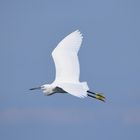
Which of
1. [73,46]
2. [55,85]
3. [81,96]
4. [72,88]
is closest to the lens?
[81,96]

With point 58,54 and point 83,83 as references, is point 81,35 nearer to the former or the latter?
point 58,54

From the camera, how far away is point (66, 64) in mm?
27266

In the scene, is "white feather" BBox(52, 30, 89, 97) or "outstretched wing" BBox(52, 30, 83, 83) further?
"outstretched wing" BBox(52, 30, 83, 83)

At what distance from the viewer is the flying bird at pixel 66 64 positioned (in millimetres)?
26219

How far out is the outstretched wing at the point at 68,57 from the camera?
26.8 meters

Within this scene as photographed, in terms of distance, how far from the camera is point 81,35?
90.4ft

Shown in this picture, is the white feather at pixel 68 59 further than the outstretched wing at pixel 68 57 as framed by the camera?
No

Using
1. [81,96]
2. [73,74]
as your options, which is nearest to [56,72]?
[73,74]

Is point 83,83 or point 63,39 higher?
point 63,39

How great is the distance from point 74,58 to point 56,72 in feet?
2.91

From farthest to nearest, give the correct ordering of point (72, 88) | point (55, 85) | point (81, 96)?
point (55, 85), point (72, 88), point (81, 96)

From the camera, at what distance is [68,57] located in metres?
27.4

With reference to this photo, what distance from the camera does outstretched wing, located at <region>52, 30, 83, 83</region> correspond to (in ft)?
87.9

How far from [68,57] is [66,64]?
0.31 meters
